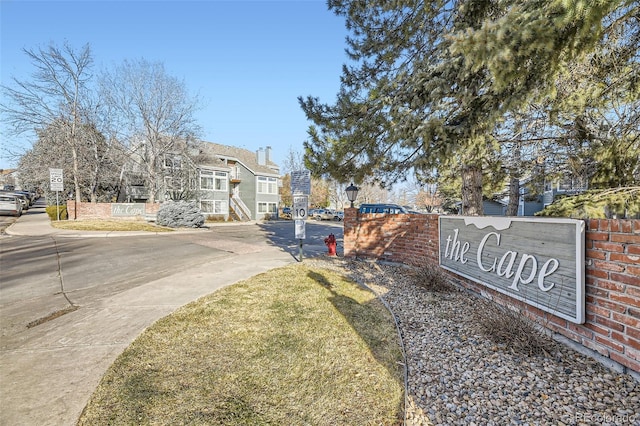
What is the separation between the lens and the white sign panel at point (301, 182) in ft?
26.7

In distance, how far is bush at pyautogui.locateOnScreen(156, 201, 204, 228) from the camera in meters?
19.1

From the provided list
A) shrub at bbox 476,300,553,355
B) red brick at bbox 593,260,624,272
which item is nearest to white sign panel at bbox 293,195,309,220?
shrub at bbox 476,300,553,355

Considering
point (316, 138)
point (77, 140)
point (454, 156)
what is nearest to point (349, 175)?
point (316, 138)

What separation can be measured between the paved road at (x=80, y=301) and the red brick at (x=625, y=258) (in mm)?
4961

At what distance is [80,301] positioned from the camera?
527cm

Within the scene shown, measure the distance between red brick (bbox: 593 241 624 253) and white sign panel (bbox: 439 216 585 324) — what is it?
0.12 metres

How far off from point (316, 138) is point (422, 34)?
3.46m

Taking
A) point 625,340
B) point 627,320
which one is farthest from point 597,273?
point 625,340

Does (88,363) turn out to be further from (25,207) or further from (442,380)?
(25,207)

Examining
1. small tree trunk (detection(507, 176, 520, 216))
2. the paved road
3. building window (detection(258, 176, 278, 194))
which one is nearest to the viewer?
the paved road

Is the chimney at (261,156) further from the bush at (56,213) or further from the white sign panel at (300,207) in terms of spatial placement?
the white sign panel at (300,207)

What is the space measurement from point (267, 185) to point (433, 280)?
1175 inches

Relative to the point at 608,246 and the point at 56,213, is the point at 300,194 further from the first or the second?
the point at 56,213

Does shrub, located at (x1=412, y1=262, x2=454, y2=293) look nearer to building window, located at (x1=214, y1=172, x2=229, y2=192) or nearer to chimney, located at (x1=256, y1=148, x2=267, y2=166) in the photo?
building window, located at (x1=214, y1=172, x2=229, y2=192)
